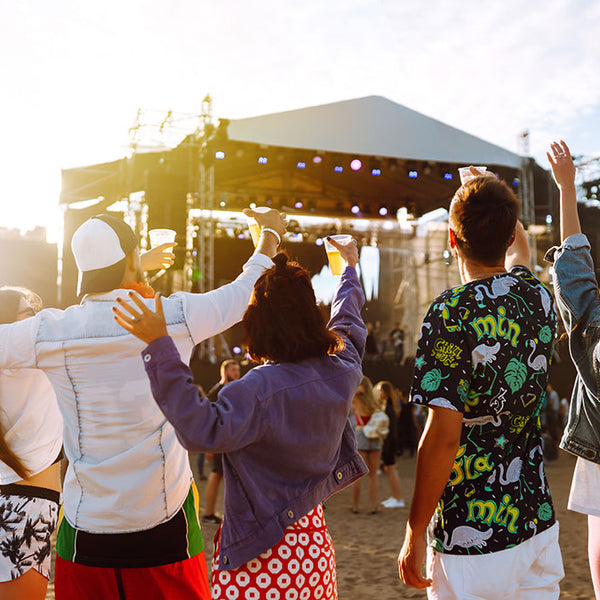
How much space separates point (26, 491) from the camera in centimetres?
196

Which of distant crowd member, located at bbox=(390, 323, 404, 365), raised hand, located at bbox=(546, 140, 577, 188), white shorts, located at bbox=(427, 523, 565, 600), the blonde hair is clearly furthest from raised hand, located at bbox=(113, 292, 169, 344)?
distant crowd member, located at bbox=(390, 323, 404, 365)

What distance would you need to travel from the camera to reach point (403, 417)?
39.1 feet

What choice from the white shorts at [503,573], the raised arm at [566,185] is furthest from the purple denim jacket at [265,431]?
the raised arm at [566,185]

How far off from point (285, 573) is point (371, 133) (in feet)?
38.7

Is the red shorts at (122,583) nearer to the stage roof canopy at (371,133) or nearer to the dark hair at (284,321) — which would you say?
the dark hair at (284,321)

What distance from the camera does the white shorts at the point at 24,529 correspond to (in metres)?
1.88

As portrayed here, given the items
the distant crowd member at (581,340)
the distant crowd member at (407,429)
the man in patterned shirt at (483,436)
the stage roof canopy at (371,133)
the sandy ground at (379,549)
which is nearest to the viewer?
the man in patterned shirt at (483,436)

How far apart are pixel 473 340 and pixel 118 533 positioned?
3.44ft

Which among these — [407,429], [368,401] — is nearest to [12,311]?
[368,401]

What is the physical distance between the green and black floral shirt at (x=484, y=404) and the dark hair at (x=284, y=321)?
27cm

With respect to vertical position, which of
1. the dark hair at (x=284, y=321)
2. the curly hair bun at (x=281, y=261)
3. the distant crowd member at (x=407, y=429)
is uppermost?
the curly hair bun at (x=281, y=261)

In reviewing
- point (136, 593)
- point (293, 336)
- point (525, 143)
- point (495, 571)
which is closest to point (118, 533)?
point (136, 593)

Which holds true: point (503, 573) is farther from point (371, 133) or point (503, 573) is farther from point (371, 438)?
point (371, 133)

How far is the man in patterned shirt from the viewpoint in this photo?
4.42ft
